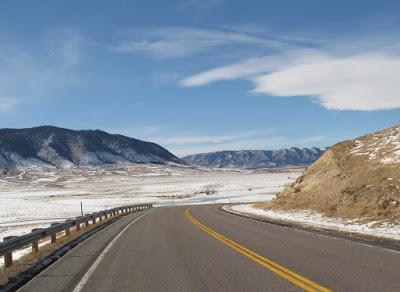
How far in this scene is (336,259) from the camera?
12.7m

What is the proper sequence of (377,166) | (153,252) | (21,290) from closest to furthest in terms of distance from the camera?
(21,290), (153,252), (377,166)

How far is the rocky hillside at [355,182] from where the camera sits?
26.3 meters

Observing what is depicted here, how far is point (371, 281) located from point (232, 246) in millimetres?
6984

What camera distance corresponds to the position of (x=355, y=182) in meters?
31.6

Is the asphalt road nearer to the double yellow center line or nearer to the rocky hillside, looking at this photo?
the double yellow center line

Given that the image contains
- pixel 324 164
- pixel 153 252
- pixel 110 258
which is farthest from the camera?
pixel 324 164

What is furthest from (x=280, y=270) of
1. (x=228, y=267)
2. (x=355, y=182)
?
(x=355, y=182)

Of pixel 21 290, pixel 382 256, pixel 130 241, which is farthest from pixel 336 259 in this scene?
pixel 130 241

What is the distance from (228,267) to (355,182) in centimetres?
2148

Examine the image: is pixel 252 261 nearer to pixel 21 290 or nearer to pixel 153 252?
pixel 153 252

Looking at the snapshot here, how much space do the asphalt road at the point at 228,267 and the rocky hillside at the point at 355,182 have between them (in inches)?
360

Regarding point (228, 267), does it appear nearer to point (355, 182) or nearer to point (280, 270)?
point (280, 270)

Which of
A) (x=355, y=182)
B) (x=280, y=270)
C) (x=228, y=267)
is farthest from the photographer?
(x=355, y=182)

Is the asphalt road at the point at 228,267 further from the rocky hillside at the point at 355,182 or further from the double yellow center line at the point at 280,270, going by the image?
the rocky hillside at the point at 355,182
